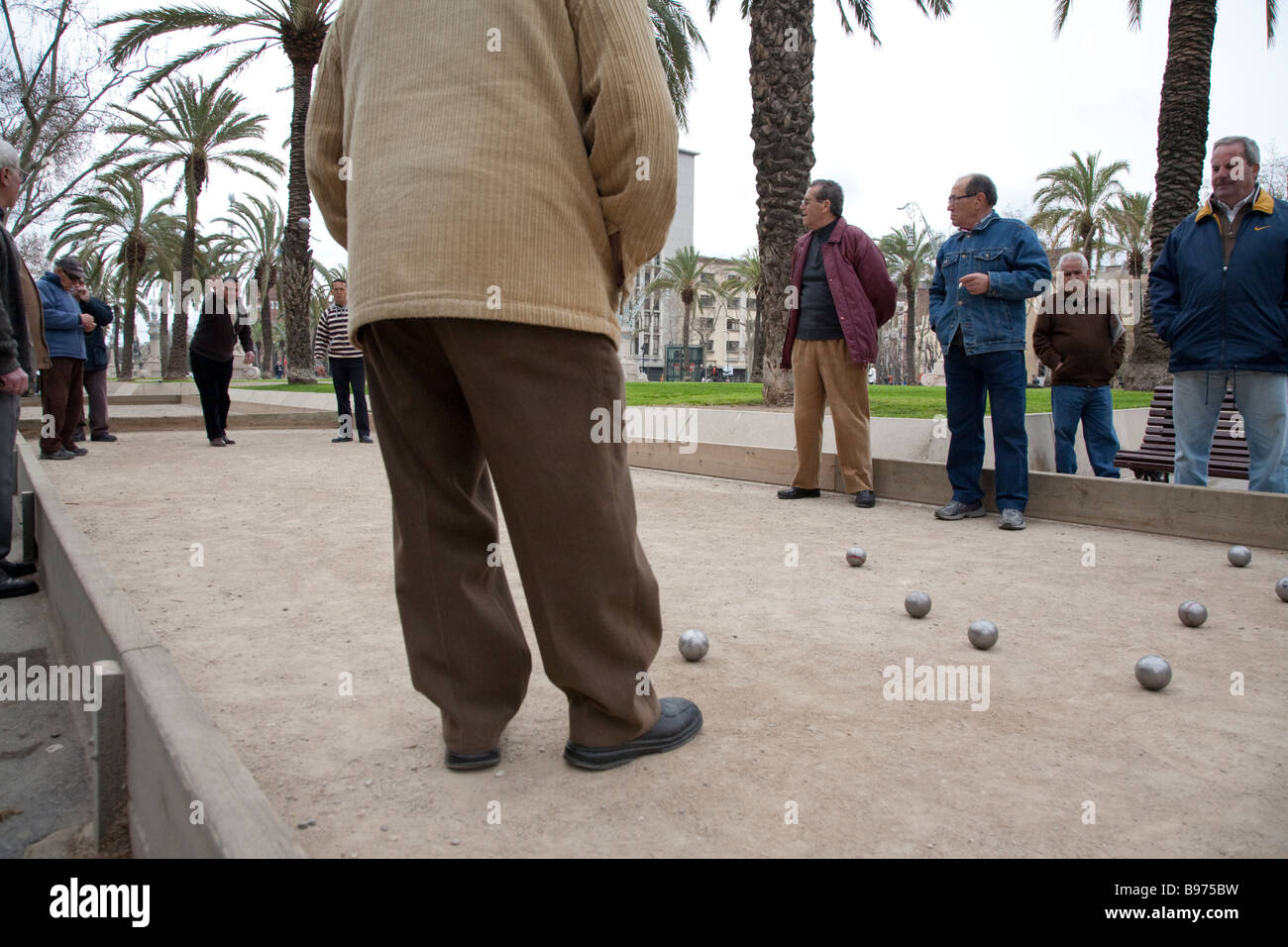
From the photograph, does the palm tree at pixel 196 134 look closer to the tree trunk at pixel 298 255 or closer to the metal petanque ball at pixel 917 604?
the tree trunk at pixel 298 255

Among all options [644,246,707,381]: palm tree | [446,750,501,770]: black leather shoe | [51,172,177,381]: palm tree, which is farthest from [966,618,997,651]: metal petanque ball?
[644,246,707,381]: palm tree

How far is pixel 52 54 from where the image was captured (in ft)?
66.3

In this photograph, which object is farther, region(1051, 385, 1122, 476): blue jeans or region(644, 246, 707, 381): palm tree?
region(644, 246, 707, 381): palm tree

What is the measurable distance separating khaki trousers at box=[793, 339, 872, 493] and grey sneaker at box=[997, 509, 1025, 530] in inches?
47.0

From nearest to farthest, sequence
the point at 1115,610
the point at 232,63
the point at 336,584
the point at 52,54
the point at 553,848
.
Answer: the point at 553,848
the point at 1115,610
the point at 336,584
the point at 52,54
the point at 232,63

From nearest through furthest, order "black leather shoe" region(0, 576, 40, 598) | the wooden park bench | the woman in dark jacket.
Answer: "black leather shoe" region(0, 576, 40, 598)
the wooden park bench
the woman in dark jacket

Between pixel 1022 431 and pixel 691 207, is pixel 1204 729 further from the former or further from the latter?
pixel 691 207

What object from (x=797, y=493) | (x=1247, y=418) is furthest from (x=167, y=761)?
(x=1247, y=418)

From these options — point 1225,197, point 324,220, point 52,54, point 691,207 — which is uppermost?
point 691,207

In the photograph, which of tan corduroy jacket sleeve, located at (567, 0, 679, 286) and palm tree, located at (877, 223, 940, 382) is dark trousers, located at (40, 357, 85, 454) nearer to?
tan corduroy jacket sleeve, located at (567, 0, 679, 286)

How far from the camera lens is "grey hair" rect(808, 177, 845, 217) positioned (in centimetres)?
704

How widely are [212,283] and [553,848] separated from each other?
396 inches

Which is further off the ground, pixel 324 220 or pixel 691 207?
pixel 691 207

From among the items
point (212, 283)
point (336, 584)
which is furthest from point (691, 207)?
point (336, 584)
